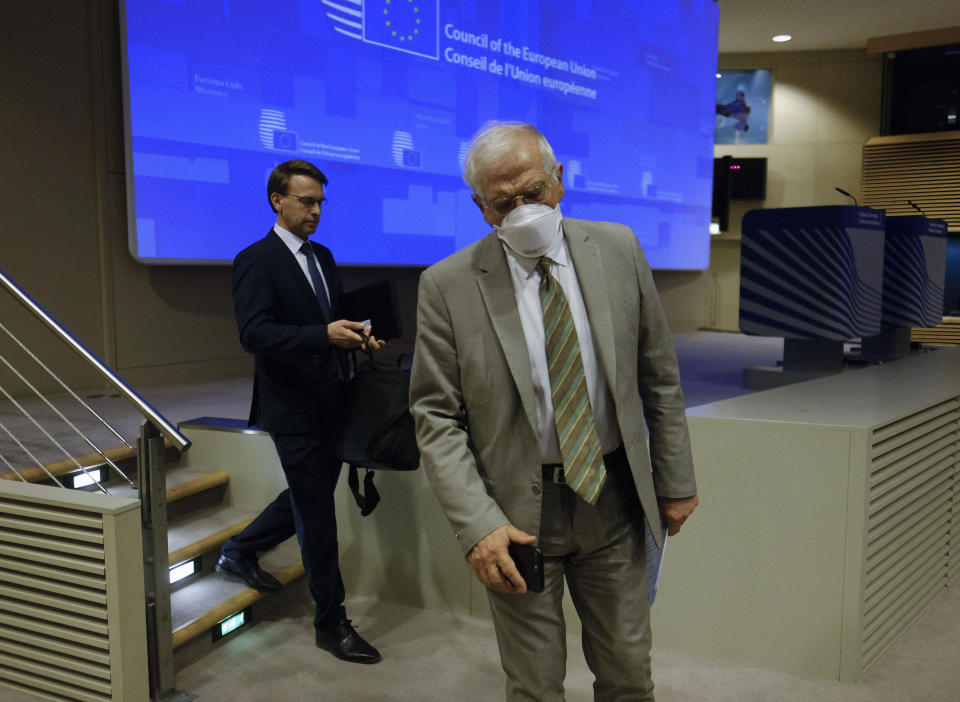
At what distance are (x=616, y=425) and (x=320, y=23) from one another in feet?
13.3

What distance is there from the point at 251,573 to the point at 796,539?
1.78 meters

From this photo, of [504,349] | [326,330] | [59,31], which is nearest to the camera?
[504,349]

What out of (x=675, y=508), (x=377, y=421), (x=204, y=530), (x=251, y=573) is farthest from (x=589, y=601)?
(x=204, y=530)

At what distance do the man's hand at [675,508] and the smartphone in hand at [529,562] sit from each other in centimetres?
35

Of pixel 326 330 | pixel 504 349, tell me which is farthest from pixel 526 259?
pixel 326 330

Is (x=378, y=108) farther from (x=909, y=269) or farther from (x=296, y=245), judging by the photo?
(x=909, y=269)

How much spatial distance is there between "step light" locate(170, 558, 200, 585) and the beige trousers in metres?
1.66

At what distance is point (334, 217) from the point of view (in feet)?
16.8

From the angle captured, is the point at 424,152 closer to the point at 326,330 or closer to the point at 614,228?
the point at 326,330

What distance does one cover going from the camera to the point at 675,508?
66.7 inches

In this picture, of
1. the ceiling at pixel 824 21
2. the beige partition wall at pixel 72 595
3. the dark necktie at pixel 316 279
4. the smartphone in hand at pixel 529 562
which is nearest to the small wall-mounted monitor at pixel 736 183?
the ceiling at pixel 824 21

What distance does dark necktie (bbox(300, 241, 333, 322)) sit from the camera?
2.65m

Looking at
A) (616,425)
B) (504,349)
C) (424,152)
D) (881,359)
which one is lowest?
(881,359)

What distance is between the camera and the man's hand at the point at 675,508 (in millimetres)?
1694
